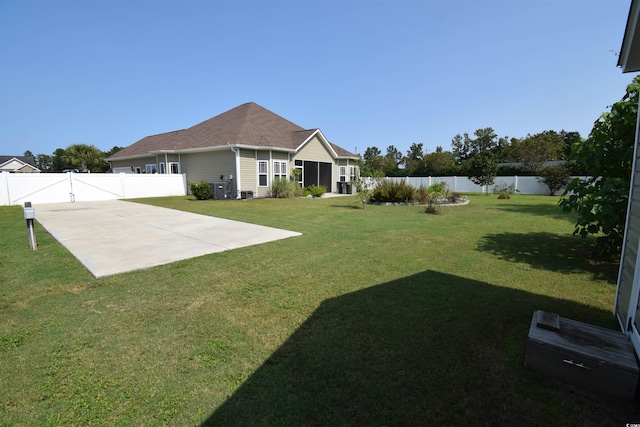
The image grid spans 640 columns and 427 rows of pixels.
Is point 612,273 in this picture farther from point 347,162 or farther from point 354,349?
point 347,162

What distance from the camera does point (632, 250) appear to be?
2723 mm

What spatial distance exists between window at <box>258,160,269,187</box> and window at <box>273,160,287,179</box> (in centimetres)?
59

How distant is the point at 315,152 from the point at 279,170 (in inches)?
156

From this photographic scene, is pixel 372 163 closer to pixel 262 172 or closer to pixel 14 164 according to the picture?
pixel 262 172

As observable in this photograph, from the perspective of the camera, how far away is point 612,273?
14.5 ft

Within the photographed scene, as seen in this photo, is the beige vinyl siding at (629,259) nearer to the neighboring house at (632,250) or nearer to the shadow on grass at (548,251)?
the neighboring house at (632,250)

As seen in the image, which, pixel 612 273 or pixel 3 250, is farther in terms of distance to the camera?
pixel 3 250

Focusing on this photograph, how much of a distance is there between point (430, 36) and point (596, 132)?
8681 mm

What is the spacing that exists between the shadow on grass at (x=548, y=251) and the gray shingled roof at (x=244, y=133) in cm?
1449

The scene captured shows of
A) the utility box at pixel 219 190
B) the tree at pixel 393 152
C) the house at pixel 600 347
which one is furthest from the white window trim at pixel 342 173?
the tree at pixel 393 152

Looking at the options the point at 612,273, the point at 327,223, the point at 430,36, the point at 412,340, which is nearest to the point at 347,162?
the point at 430,36

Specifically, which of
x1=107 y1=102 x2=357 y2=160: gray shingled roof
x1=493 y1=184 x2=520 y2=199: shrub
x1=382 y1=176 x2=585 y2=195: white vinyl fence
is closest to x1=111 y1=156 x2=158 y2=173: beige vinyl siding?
x1=107 y1=102 x2=357 y2=160: gray shingled roof

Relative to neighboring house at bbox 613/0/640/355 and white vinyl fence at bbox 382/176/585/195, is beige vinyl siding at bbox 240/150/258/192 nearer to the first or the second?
white vinyl fence at bbox 382/176/585/195

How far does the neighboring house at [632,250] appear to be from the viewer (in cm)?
233
